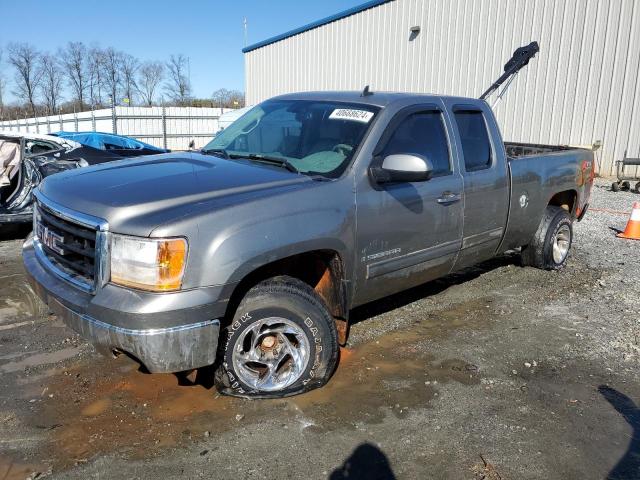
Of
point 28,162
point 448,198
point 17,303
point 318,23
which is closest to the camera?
point 448,198

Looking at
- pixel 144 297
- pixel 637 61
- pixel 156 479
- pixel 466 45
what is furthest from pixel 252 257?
pixel 466 45

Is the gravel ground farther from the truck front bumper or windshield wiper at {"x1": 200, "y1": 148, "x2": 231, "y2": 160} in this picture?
windshield wiper at {"x1": 200, "y1": 148, "x2": 231, "y2": 160}

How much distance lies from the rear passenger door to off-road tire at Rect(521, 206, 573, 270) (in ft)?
3.96

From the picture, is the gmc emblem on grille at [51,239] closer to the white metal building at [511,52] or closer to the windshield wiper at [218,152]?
the windshield wiper at [218,152]

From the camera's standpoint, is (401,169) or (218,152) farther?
(218,152)

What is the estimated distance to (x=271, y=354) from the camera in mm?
3236

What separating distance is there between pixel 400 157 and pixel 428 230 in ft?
2.54

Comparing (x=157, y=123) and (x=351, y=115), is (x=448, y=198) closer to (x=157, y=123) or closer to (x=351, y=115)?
(x=351, y=115)

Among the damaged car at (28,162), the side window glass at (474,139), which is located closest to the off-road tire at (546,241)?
the side window glass at (474,139)

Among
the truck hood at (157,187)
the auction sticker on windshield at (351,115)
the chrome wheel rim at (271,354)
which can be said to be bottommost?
the chrome wheel rim at (271,354)

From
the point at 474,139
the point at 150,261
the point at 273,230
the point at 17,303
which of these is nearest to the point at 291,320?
the point at 273,230

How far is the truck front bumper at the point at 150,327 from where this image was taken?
265cm

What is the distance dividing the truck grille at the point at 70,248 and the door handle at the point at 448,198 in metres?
2.46

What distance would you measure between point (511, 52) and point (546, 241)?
12086 millimetres
